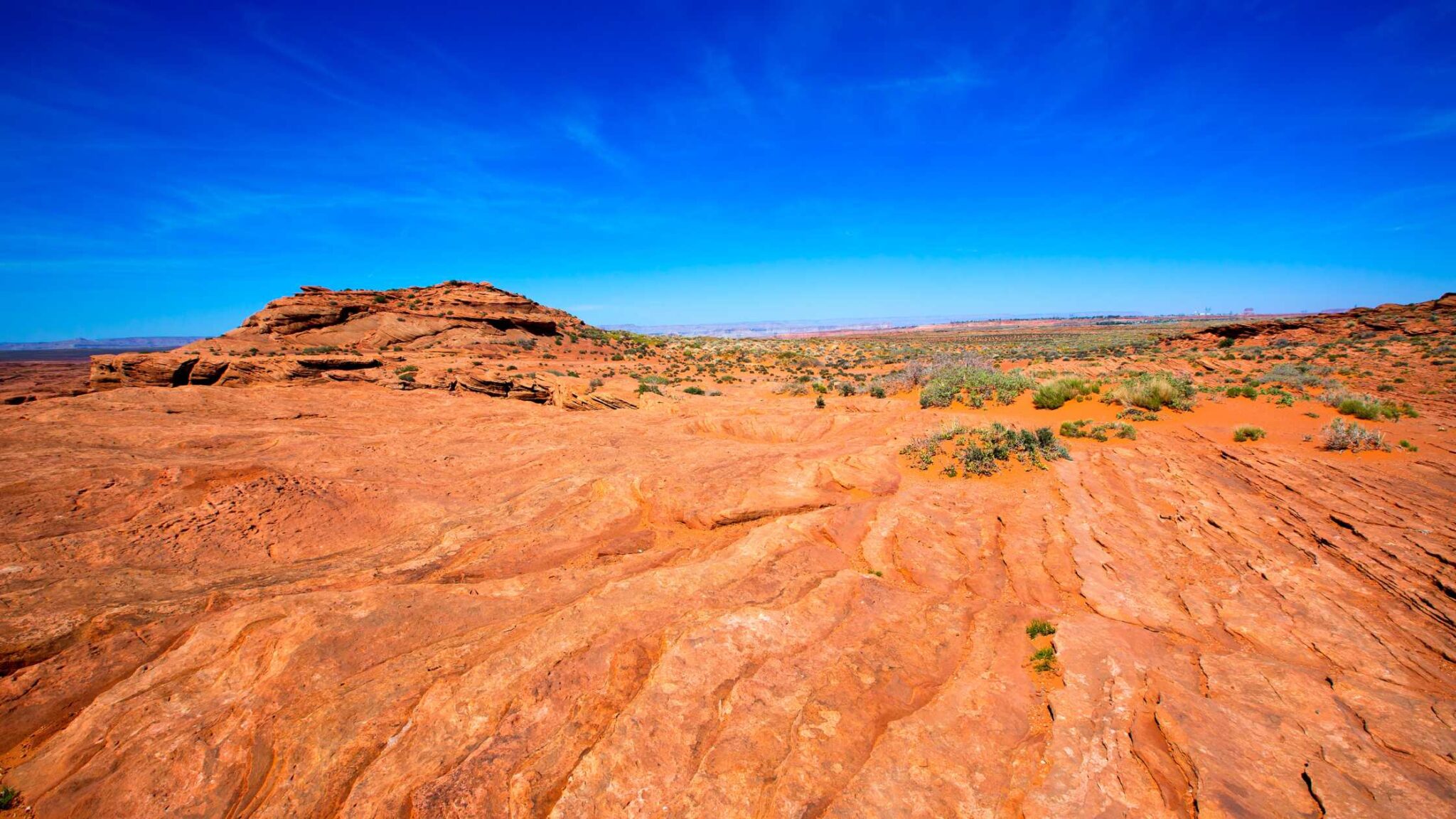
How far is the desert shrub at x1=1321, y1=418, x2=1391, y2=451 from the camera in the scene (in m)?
10.4

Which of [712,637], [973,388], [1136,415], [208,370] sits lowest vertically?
[1136,415]

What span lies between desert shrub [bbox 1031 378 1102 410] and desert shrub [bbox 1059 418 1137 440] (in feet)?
9.00

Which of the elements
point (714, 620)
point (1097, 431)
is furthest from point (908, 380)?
point (714, 620)

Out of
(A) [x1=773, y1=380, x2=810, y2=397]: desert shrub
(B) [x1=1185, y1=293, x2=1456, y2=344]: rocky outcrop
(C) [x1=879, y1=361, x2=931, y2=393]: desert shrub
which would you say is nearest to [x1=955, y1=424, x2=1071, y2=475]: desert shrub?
(C) [x1=879, y1=361, x2=931, y2=393]: desert shrub

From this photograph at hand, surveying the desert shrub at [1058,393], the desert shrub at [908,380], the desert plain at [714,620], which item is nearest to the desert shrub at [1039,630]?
the desert plain at [714,620]

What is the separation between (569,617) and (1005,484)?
309 inches

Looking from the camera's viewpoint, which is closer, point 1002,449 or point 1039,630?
point 1039,630

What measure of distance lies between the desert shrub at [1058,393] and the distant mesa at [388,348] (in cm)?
1310

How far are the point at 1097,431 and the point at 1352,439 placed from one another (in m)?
4.26

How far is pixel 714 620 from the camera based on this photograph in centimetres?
516

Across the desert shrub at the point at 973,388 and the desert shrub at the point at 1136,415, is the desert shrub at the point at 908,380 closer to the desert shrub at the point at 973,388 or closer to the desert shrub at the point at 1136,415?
the desert shrub at the point at 973,388

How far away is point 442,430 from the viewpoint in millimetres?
11953

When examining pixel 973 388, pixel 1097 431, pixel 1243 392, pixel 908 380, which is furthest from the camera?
pixel 908 380

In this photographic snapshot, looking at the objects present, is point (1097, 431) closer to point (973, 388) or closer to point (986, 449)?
point (986, 449)
